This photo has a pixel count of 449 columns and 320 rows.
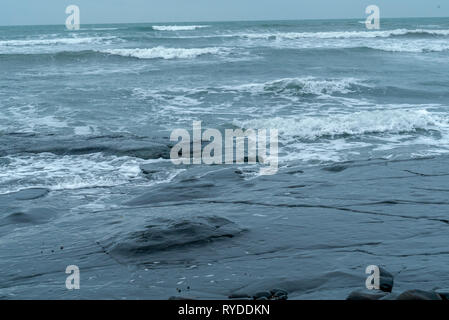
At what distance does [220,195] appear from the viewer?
288 inches

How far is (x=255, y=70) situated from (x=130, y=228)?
59.5 feet

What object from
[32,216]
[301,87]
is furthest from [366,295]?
[301,87]

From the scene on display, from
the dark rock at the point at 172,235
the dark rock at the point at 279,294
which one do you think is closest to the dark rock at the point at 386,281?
the dark rock at the point at 279,294

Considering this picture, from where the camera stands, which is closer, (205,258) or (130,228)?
(205,258)

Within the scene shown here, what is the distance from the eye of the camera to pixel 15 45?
1486 inches

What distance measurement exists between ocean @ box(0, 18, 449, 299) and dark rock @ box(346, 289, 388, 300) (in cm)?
25

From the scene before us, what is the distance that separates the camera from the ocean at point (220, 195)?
4.79 metres

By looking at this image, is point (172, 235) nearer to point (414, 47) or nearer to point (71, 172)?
point (71, 172)

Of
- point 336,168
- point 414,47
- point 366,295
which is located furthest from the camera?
point 414,47

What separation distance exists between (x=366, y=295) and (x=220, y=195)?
357 cm

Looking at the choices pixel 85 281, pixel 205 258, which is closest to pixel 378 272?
pixel 205 258

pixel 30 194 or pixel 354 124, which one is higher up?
pixel 354 124

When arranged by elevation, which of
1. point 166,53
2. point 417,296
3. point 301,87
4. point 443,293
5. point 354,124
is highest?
point 166,53
